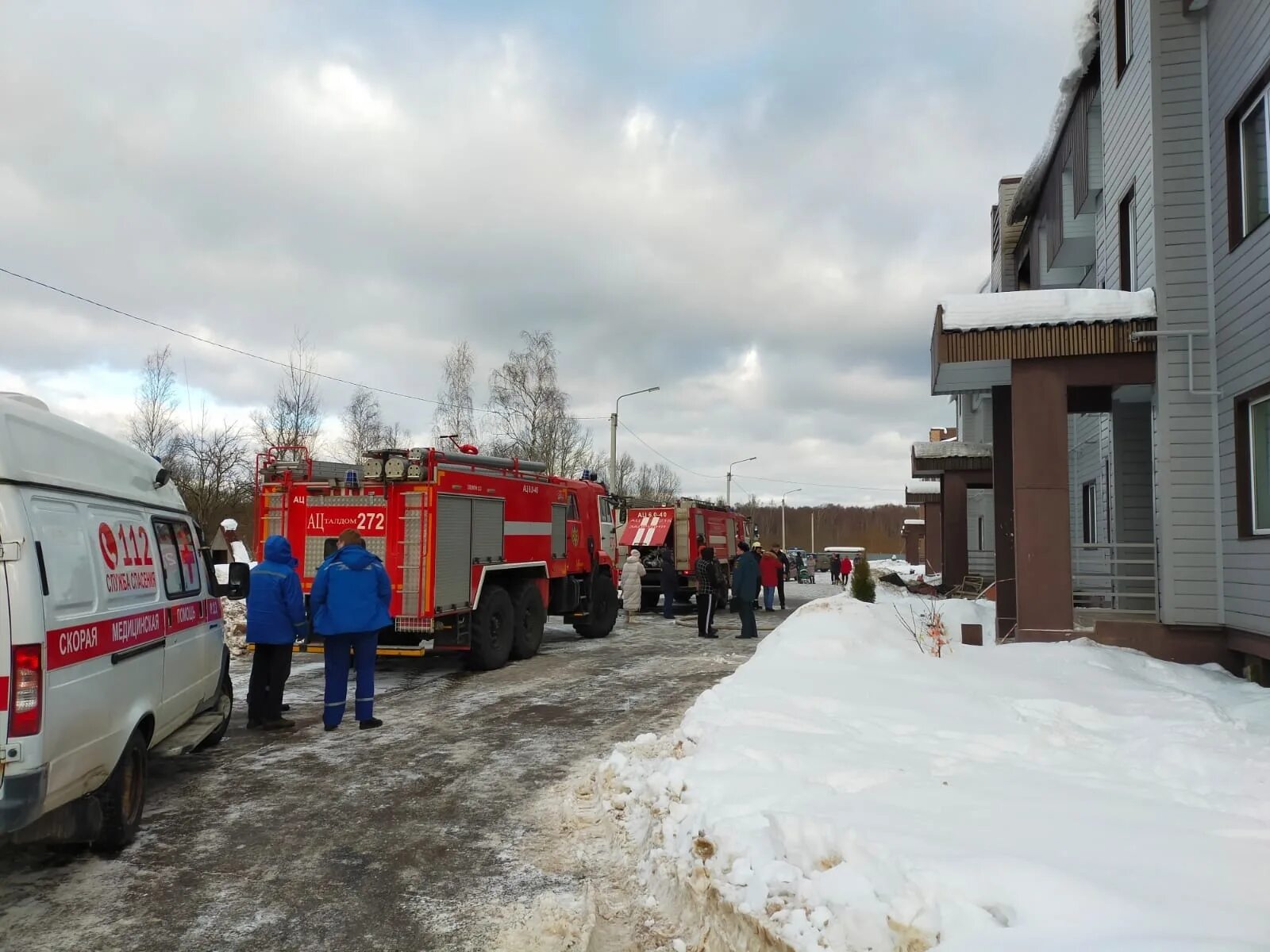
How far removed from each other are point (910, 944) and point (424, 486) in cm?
808

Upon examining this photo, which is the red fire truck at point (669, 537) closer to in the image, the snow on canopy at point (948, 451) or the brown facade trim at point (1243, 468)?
the snow on canopy at point (948, 451)

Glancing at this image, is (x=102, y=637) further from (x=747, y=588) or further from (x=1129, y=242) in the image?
(x=1129, y=242)

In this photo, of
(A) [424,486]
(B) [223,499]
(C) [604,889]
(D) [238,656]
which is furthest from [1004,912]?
(B) [223,499]

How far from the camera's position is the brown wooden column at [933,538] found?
35.4m

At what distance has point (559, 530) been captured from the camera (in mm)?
13445

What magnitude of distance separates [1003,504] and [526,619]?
7.19 m

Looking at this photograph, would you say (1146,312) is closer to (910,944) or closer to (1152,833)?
(1152,833)

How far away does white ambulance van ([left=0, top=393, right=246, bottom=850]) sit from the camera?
12.6 feet

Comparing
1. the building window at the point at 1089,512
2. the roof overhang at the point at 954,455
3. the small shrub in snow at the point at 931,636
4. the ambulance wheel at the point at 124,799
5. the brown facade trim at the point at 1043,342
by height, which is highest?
the brown facade trim at the point at 1043,342

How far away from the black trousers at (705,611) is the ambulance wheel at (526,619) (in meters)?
3.82

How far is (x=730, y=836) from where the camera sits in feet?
12.8

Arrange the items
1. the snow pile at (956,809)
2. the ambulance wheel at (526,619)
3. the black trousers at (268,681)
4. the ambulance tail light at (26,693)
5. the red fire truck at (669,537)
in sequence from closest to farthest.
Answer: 1. the snow pile at (956,809)
2. the ambulance tail light at (26,693)
3. the black trousers at (268,681)
4. the ambulance wheel at (526,619)
5. the red fire truck at (669,537)

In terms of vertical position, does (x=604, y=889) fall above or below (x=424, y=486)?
below

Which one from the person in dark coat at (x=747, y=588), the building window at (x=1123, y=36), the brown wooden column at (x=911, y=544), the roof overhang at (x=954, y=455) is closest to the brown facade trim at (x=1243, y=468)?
the building window at (x=1123, y=36)
